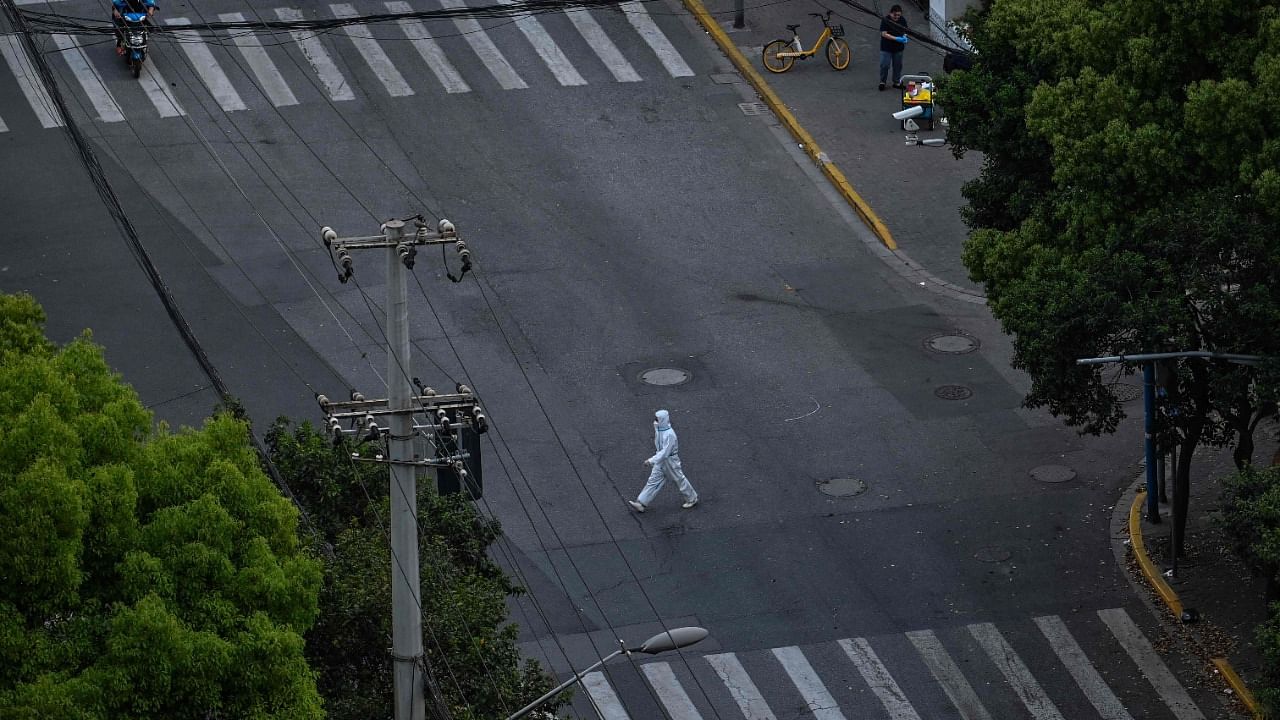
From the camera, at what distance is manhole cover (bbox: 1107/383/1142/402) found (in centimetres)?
2648

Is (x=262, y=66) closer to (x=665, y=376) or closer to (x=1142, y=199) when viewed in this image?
(x=665, y=376)

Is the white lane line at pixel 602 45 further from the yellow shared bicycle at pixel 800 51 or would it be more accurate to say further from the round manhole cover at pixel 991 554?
the round manhole cover at pixel 991 554

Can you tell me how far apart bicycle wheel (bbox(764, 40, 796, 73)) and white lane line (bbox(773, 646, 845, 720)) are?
1815cm

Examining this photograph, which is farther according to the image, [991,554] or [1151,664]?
[991,554]

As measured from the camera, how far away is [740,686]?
20703mm

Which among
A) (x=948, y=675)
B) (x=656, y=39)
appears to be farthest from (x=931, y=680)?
(x=656, y=39)

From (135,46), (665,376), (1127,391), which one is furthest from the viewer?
(135,46)

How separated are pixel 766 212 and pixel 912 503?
9319mm

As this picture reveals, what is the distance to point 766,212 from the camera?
106ft

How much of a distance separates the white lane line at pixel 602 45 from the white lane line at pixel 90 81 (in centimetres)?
969

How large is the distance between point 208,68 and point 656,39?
921cm

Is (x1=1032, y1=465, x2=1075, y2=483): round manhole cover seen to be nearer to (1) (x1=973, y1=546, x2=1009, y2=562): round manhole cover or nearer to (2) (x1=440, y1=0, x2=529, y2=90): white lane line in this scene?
(1) (x1=973, y1=546, x2=1009, y2=562): round manhole cover

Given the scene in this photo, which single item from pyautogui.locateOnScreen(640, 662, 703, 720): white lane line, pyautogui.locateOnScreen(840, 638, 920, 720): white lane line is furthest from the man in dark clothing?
pyautogui.locateOnScreen(640, 662, 703, 720): white lane line

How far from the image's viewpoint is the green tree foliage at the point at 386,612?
1620cm
